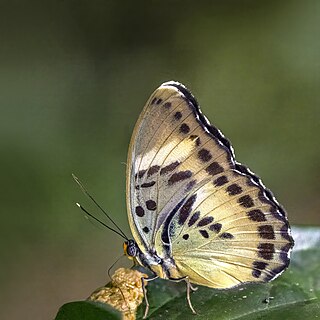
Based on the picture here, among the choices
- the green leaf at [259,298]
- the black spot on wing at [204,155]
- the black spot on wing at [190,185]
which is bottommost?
the green leaf at [259,298]

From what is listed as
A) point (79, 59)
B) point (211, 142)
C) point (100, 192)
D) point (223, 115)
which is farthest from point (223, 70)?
point (211, 142)

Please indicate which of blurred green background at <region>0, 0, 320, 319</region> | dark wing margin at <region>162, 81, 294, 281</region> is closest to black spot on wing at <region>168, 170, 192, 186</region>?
dark wing margin at <region>162, 81, 294, 281</region>

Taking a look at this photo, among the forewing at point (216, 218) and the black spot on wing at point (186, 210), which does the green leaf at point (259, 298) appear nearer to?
the forewing at point (216, 218)


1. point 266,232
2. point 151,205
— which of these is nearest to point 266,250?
point 266,232

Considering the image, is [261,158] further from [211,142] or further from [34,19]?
[211,142]

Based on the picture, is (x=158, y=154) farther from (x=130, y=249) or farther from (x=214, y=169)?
(x=130, y=249)

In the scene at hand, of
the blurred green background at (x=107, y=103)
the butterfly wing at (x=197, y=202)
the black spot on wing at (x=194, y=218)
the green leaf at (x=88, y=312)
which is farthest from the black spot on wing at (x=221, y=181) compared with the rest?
the blurred green background at (x=107, y=103)

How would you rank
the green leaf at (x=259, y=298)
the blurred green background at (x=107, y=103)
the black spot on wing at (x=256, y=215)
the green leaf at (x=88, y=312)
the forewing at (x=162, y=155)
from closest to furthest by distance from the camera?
the green leaf at (x=88, y=312), the green leaf at (x=259, y=298), the forewing at (x=162, y=155), the black spot on wing at (x=256, y=215), the blurred green background at (x=107, y=103)
